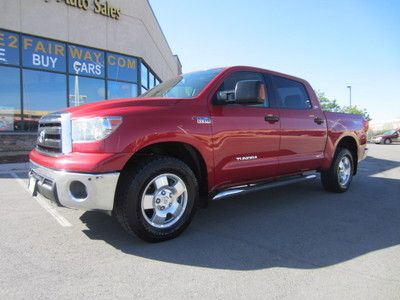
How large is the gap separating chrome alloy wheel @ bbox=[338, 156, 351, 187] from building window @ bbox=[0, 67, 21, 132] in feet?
37.7

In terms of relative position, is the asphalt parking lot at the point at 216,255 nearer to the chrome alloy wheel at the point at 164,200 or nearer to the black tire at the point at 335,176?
the chrome alloy wheel at the point at 164,200

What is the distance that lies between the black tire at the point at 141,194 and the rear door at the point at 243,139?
0.59 m

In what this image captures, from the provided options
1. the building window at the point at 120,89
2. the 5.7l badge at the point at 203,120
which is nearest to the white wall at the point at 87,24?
the building window at the point at 120,89

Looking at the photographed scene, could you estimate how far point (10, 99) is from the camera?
530 inches

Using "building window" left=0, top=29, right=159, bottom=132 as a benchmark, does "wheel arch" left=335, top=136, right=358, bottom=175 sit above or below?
below

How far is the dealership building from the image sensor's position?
1334 centimetres

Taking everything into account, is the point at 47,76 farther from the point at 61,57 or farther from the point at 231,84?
the point at 231,84

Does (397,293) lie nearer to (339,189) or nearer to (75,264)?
(75,264)

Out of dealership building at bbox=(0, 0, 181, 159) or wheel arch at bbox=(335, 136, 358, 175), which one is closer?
wheel arch at bbox=(335, 136, 358, 175)

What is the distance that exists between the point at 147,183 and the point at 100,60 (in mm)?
13290

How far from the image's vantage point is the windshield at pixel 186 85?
4562mm

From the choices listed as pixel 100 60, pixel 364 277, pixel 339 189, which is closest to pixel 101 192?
pixel 364 277

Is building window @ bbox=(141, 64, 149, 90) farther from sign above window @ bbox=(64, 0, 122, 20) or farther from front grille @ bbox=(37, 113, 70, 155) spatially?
front grille @ bbox=(37, 113, 70, 155)

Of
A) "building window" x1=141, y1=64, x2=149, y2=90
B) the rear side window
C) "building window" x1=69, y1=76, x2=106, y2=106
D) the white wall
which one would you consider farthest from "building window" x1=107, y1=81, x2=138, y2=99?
the rear side window
